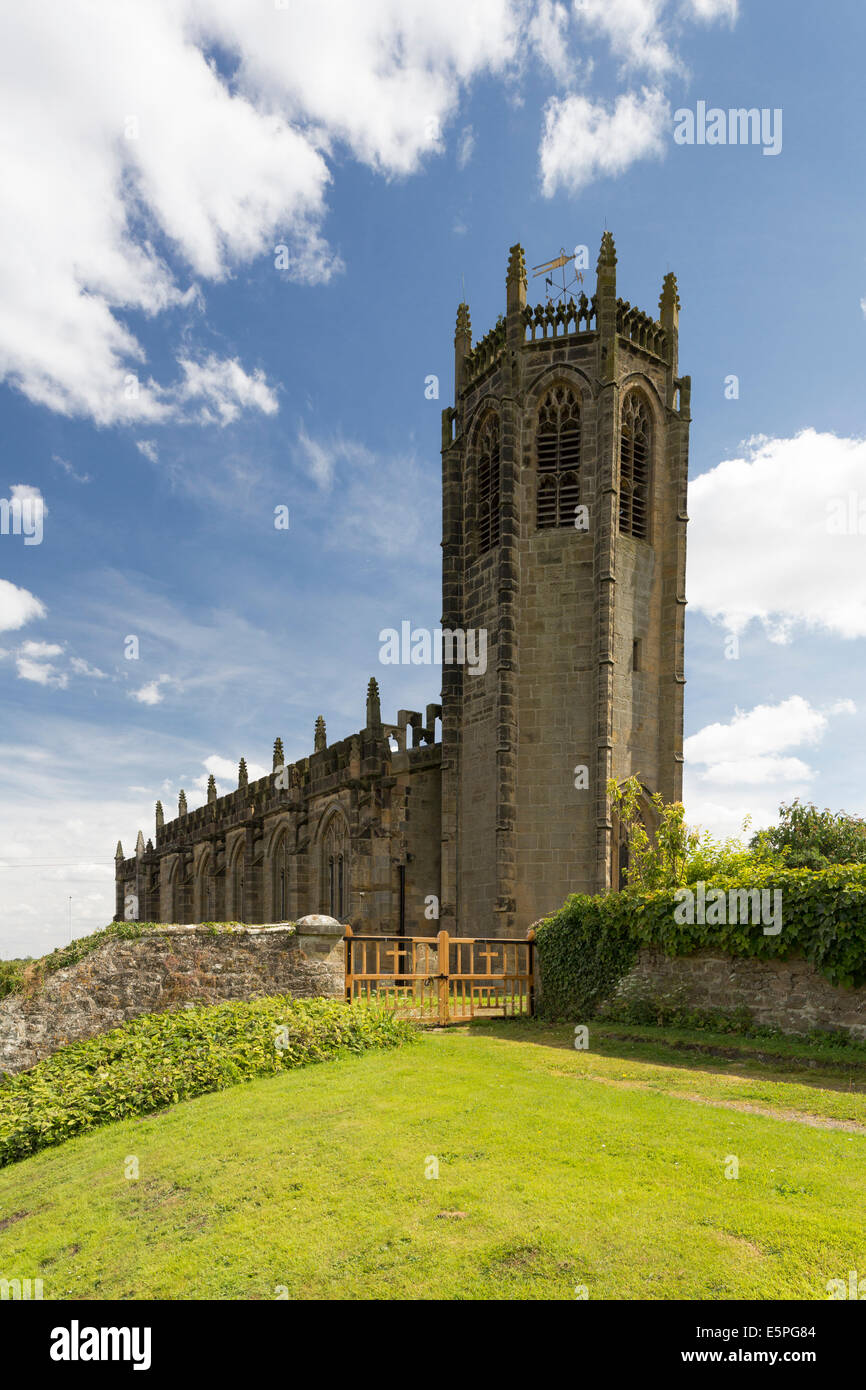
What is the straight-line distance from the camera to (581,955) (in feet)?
55.4

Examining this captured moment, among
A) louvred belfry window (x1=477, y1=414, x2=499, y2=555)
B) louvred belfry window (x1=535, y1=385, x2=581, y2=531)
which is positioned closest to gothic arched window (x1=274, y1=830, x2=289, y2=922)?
louvred belfry window (x1=477, y1=414, x2=499, y2=555)

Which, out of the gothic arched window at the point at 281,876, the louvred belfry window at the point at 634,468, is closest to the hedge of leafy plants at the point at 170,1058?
the louvred belfry window at the point at 634,468

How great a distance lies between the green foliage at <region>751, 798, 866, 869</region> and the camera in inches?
1120

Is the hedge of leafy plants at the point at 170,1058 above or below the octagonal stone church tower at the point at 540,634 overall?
below

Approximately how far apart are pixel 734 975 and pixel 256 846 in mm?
28876

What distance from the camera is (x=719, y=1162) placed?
721cm

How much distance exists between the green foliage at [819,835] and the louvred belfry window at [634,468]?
10405 mm

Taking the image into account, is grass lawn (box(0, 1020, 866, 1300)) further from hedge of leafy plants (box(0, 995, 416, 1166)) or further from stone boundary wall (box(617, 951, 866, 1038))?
stone boundary wall (box(617, 951, 866, 1038))

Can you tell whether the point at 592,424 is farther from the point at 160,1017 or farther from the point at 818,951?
the point at 160,1017

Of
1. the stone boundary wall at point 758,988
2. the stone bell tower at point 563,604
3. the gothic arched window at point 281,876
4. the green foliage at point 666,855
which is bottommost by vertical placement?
the gothic arched window at point 281,876

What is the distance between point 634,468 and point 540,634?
604cm

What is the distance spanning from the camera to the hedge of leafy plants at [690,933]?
1253cm

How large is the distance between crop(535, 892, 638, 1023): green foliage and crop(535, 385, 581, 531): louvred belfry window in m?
12.8

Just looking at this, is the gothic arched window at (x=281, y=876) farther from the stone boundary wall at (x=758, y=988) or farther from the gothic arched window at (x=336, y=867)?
the stone boundary wall at (x=758, y=988)
